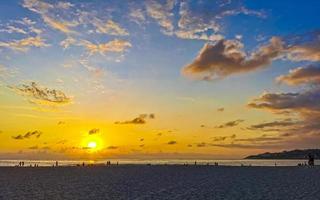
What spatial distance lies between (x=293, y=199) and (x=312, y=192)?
5.47 metres

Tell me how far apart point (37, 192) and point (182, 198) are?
13970 mm

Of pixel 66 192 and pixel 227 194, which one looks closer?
pixel 227 194

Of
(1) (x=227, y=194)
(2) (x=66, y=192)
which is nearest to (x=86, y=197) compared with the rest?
(2) (x=66, y=192)

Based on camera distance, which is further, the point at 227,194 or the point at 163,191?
the point at 163,191

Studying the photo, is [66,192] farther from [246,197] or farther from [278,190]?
[278,190]

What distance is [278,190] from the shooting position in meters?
39.4

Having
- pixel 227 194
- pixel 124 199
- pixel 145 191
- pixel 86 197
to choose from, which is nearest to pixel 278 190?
pixel 227 194

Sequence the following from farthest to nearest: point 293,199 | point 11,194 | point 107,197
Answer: point 11,194
point 107,197
point 293,199

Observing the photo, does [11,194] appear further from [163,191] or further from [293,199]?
[293,199]

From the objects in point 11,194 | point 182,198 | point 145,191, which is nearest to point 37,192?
point 11,194

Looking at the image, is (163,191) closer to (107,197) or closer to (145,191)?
(145,191)

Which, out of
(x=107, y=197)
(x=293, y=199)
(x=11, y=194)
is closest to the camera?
(x=293, y=199)

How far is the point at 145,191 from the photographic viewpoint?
3916 cm

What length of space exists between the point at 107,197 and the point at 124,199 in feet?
7.17
